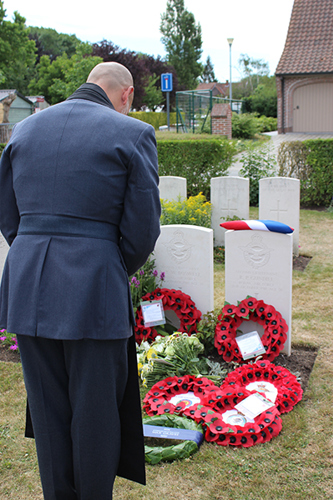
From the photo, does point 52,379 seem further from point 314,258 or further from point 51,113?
point 314,258

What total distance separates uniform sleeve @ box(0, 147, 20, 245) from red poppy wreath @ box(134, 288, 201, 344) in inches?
88.6

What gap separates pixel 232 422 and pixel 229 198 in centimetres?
478

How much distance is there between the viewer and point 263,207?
6891mm

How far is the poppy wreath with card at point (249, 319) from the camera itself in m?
3.83

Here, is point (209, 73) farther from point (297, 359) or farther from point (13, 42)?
point (297, 359)

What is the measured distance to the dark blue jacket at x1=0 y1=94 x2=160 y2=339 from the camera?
1.78 metres

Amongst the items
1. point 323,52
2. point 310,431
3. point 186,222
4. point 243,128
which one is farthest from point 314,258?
point 323,52

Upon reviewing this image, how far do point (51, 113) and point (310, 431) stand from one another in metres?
2.46

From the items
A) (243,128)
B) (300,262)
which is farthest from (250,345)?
(243,128)

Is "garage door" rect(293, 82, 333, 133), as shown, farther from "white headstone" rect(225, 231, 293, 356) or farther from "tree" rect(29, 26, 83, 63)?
"tree" rect(29, 26, 83, 63)

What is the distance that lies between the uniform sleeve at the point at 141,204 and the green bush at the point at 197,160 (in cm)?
847

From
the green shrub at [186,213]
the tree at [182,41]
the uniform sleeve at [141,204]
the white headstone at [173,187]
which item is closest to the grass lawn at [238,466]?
the uniform sleeve at [141,204]

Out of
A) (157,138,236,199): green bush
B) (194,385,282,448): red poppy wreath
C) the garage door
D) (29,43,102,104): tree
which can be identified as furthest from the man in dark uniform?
(29,43,102,104): tree

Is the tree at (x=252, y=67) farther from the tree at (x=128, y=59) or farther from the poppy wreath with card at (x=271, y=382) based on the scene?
the poppy wreath with card at (x=271, y=382)
